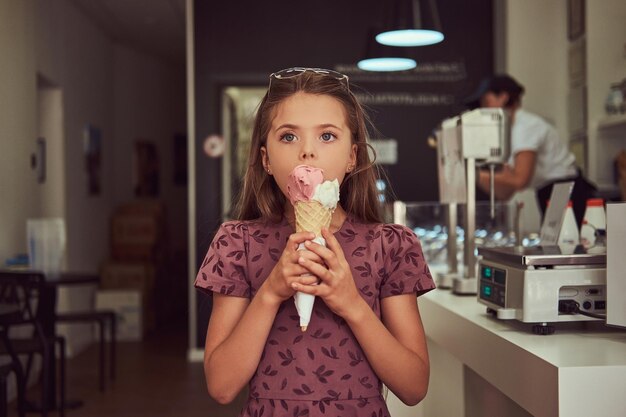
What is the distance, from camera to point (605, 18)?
5.53m

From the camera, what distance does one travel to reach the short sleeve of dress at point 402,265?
152 cm

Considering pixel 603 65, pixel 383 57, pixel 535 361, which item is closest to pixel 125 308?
pixel 383 57

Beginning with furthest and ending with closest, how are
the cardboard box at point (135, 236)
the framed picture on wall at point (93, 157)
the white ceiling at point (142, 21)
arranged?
the cardboard box at point (135, 236), the framed picture on wall at point (93, 157), the white ceiling at point (142, 21)

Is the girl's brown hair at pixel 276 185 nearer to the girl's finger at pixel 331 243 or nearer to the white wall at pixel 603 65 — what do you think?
the girl's finger at pixel 331 243

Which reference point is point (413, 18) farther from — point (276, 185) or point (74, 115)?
point (74, 115)

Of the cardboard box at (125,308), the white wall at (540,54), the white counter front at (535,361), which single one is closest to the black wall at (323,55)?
the white wall at (540,54)

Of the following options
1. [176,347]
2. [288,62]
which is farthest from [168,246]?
[288,62]

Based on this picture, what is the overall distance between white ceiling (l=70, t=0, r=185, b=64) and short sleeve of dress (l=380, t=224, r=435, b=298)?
643 centimetres

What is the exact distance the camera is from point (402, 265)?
154 cm

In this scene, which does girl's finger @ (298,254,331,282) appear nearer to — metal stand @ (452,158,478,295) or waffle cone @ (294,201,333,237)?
waffle cone @ (294,201,333,237)

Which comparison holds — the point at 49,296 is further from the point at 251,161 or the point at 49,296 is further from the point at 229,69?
the point at 251,161

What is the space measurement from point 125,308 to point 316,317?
6982 millimetres

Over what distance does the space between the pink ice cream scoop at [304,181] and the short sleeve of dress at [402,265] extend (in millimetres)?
232

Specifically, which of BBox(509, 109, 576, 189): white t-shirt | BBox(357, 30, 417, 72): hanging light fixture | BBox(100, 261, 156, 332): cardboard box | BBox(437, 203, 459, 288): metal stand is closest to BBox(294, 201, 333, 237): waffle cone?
BBox(437, 203, 459, 288): metal stand
